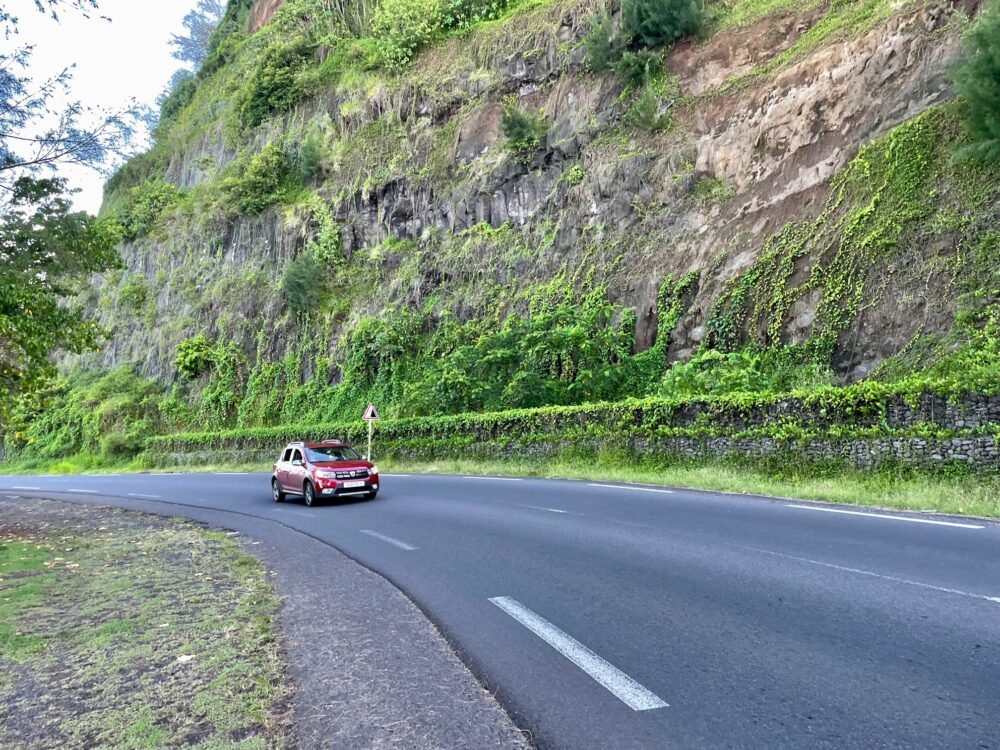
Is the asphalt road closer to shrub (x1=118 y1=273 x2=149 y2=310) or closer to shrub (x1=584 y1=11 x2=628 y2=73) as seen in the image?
shrub (x1=584 y1=11 x2=628 y2=73)

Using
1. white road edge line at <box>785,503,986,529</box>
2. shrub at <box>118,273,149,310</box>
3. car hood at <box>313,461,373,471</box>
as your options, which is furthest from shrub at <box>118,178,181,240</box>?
white road edge line at <box>785,503,986,529</box>

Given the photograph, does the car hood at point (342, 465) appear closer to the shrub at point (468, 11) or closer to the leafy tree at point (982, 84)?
the leafy tree at point (982, 84)

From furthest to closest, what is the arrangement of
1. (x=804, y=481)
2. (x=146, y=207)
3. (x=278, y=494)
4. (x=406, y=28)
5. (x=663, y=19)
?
(x=146, y=207) → (x=406, y=28) → (x=663, y=19) → (x=278, y=494) → (x=804, y=481)

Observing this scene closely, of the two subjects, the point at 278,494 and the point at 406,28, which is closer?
the point at 278,494

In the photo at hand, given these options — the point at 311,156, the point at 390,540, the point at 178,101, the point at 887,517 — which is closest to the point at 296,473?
the point at 390,540

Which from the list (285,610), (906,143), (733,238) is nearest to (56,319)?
(285,610)

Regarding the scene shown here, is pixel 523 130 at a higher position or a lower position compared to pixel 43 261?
higher

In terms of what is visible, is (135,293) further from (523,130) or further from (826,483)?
(826,483)

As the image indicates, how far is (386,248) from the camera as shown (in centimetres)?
3931

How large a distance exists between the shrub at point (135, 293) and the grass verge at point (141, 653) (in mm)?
52769

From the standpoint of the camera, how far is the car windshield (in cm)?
1675

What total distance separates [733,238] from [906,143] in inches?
220

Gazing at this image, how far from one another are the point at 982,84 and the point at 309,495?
19021mm

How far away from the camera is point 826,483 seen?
12.8 meters
